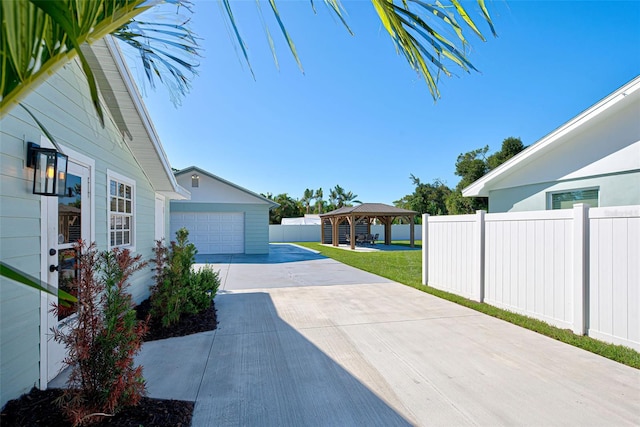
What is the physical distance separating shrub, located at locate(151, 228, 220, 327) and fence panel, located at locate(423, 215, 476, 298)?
17.2ft

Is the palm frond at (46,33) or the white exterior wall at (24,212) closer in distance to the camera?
the palm frond at (46,33)

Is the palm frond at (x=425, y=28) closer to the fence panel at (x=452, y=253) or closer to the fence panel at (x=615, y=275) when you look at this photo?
the fence panel at (x=615, y=275)

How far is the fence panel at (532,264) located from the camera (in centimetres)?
452

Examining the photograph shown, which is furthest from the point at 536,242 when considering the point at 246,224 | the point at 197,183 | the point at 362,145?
the point at 362,145

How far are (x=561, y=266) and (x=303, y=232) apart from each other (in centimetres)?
2411

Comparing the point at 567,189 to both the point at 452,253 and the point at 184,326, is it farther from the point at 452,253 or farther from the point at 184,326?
the point at 184,326

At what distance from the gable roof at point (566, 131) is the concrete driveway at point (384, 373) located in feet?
15.4

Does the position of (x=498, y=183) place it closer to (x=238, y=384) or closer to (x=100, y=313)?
(x=238, y=384)

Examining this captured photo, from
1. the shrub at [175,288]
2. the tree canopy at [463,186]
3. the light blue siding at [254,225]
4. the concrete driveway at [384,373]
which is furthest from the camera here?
the tree canopy at [463,186]

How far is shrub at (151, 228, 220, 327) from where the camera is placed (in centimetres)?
478

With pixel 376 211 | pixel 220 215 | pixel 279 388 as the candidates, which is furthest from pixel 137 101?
pixel 376 211

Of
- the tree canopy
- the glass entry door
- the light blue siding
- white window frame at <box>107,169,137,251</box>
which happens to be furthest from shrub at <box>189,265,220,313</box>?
the tree canopy

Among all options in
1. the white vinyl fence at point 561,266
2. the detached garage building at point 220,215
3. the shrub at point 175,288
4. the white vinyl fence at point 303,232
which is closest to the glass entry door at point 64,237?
the shrub at point 175,288

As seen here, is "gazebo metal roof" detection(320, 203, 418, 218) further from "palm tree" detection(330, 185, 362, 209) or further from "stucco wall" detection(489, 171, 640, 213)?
"palm tree" detection(330, 185, 362, 209)
